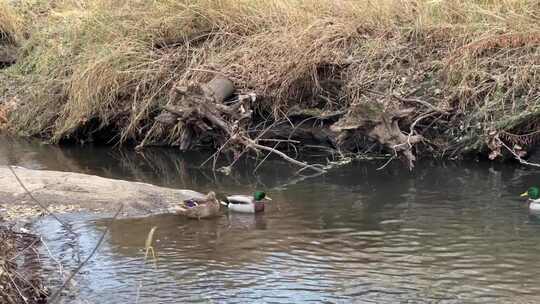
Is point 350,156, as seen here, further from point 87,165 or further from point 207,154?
point 87,165

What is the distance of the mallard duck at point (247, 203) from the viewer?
29.6 ft

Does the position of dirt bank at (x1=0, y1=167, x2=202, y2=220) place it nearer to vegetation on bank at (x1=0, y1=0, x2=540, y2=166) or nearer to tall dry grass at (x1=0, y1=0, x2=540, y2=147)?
vegetation on bank at (x1=0, y1=0, x2=540, y2=166)

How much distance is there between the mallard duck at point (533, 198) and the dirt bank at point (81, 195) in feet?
12.8

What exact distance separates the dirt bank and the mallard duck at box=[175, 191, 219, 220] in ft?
1.25

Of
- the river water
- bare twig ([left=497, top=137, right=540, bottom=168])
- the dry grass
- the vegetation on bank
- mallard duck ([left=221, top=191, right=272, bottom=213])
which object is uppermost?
the dry grass

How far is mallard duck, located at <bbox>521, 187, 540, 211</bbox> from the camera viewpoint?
8.83 meters

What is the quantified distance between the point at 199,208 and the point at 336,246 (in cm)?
188

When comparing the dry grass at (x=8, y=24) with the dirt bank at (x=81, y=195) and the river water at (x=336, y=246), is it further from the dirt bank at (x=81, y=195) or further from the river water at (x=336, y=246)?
the dirt bank at (x=81, y=195)

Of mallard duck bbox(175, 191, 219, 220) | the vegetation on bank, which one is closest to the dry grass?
the vegetation on bank

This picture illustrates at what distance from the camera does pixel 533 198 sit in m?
9.10

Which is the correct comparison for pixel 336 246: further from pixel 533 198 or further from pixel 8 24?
pixel 8 24

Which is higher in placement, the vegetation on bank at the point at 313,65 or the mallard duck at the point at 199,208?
the vegetation on bank at the point at 313,65

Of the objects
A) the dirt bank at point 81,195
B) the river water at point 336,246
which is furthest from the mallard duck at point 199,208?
the dirt bank at point 81,195

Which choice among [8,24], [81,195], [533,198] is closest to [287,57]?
[81,195]
